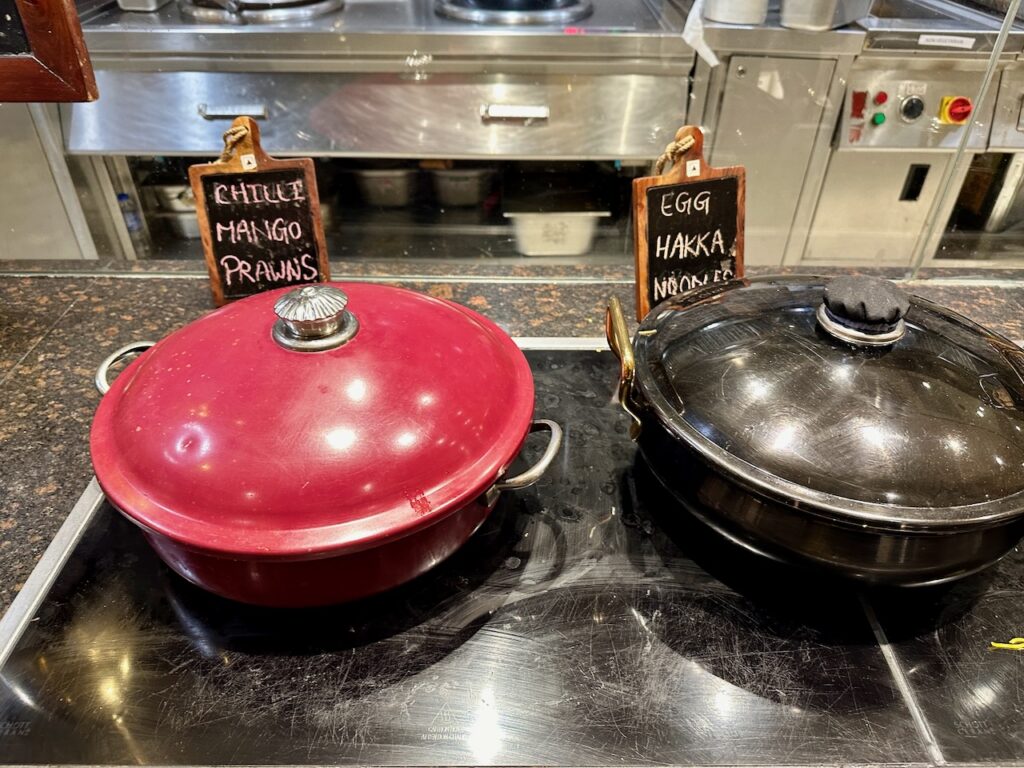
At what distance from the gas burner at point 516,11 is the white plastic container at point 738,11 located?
43 cm

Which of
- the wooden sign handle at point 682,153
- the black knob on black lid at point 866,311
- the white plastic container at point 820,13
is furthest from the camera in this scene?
the white plastic container at point 820,13

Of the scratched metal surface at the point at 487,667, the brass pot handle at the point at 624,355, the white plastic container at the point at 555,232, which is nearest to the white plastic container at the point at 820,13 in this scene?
the white plastic container at the point at 555,232

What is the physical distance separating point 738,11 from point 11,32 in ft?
6.53

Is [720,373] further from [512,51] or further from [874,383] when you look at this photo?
[512,51]

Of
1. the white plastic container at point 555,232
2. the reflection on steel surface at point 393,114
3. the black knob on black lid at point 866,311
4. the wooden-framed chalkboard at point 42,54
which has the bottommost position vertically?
the white plastic container at point 555,232

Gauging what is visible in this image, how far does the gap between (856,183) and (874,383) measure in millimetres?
2006

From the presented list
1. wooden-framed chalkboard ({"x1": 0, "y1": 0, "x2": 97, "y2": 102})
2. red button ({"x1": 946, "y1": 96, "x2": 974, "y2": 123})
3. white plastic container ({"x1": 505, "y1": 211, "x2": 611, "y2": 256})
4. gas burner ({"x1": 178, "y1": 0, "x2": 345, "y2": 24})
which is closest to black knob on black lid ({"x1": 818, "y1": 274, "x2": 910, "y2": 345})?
wooden-framed chalkboard ({"x1": 0, "y1": 0, "x2": 97, "y2": 102})

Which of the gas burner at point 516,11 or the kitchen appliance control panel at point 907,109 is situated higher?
the gas burner at point 516,11

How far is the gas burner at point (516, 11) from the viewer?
225 centimetres

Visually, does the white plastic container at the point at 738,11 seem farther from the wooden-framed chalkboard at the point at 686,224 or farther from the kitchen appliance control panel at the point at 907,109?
the wooden-framed chalkboard at the point at 686,224

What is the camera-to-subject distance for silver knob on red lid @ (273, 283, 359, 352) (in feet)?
2.71

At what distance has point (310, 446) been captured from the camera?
0.74 metres

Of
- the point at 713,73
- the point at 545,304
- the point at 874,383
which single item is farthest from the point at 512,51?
the point at 874,383

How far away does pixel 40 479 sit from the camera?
1.05m
